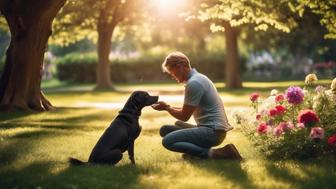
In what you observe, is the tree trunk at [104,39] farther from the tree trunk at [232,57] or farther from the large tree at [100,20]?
the tree trunk at [232,57]

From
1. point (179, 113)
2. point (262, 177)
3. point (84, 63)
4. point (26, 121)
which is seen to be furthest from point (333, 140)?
point (84, 63)

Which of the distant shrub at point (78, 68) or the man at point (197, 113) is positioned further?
the distant shrub at point (78, 68)

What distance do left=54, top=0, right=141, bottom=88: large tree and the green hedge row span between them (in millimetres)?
13230

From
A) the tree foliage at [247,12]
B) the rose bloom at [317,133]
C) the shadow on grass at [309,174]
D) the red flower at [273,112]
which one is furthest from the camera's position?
the tree foliage at [247,12]

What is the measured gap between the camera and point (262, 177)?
9.05 m

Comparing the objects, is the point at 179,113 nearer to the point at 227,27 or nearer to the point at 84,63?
the point at 227,27

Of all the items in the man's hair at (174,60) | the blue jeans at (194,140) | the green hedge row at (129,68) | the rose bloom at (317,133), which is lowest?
the green hedge row at (129,68)

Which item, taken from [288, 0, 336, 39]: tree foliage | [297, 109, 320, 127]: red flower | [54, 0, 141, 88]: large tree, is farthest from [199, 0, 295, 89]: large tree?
[297, 109, 320, 127]: red flower

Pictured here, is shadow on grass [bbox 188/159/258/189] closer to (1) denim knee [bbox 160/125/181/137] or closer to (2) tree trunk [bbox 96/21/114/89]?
(1) denim knee [bbox 160/125/181/137]

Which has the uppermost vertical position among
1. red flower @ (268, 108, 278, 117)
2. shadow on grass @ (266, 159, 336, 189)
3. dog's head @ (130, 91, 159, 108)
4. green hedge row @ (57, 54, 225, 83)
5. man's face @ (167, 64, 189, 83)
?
man's face @ (167, 64, 189, 83)

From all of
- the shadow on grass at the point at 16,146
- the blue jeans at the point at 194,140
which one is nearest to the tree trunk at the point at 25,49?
the shadow on grass at the point at 16,146

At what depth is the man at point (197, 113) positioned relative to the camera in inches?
397

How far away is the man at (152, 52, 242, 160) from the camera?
33.1 feet

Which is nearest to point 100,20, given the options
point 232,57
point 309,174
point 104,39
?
point 104,39
